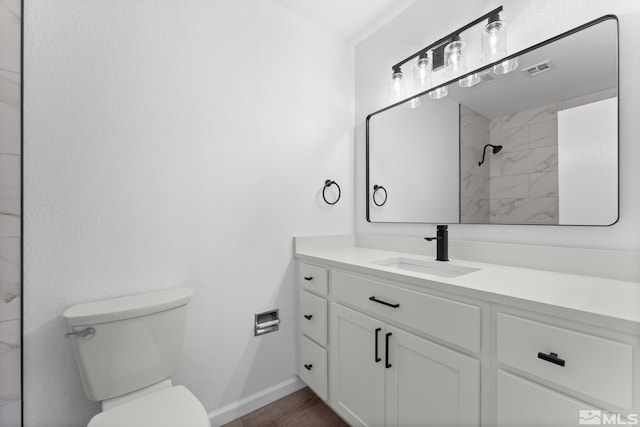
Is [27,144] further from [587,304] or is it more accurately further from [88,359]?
[587,304]

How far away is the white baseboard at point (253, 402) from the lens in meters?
1.51

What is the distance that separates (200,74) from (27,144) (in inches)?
31.2

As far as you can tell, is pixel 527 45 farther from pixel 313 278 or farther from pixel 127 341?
pixel 127 341

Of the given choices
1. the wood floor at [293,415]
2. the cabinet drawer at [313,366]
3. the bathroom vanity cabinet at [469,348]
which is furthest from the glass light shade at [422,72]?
the wood floor at [293,415]

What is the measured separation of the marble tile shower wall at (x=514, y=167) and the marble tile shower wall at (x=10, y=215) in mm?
1995

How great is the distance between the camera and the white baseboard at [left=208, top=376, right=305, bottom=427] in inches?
59.5

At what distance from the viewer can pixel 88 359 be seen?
1.05 meters

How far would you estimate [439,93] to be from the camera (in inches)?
63.0

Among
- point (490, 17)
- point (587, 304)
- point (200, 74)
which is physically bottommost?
point (587, 304)

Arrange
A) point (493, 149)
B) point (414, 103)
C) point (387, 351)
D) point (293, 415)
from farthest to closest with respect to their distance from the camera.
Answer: point (414, 103)
point (293, 415)
point (493, 149)
point (387, 351)

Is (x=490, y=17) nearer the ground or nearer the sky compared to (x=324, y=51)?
nearer the ground

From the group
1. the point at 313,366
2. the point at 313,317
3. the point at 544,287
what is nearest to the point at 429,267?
the point at 544,287

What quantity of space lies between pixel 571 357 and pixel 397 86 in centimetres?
162

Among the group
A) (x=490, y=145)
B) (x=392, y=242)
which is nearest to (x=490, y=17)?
(x=490, y=145)
